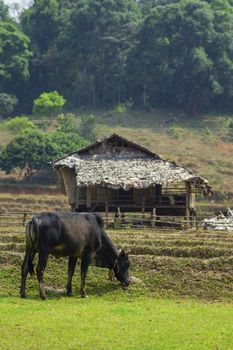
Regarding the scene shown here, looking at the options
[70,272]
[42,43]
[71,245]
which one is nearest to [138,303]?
[70,272]

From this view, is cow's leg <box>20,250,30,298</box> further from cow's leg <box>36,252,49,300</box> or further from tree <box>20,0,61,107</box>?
tree <box>20,0,61,107</box>

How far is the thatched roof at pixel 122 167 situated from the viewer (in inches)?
1612

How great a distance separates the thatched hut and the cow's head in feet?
60.6

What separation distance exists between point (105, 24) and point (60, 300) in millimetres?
82949

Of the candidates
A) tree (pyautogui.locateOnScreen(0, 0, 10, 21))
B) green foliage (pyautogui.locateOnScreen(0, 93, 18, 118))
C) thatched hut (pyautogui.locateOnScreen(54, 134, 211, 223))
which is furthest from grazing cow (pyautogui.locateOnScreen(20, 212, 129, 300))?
tree (pyautogui.locateOnScreen(0, 0, 10, 21))

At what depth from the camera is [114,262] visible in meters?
22.6

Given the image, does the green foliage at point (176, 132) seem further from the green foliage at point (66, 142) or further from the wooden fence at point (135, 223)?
the wooden fence at point (135, 223)

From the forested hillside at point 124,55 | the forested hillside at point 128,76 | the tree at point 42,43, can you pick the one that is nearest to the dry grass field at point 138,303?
the forested hillside at point 128,76

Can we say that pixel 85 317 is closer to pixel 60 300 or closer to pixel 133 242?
pixel 60 300

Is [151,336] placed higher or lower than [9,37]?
lower

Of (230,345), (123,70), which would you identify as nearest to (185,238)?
(230,345)

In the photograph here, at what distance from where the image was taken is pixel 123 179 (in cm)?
4131

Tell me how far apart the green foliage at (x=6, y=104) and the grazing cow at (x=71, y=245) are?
72589mm

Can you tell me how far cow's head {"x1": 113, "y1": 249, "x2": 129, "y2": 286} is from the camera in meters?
22.5
